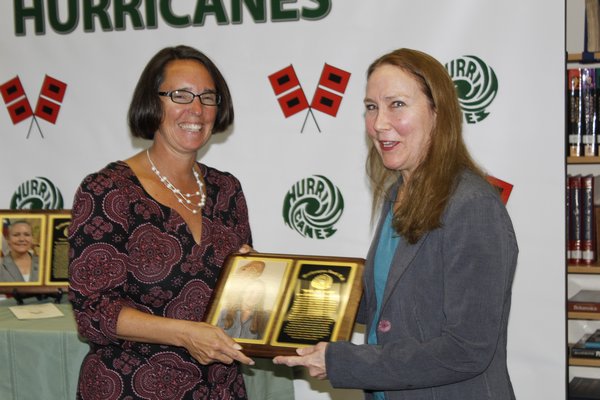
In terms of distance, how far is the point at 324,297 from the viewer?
2164 millimetres

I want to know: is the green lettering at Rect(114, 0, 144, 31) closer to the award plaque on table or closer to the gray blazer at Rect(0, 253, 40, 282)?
the gray blazer at Rect(0, 253, 40, 282)

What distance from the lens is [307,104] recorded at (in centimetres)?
379

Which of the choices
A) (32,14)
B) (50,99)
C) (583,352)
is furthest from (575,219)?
(32,14)

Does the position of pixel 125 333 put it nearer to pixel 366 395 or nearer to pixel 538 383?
pixel 366 395

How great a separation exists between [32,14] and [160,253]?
2465mm

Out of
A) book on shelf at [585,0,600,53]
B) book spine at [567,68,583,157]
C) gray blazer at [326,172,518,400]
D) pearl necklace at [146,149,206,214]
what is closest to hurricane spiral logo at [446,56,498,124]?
book spine at [567,68,583,157]

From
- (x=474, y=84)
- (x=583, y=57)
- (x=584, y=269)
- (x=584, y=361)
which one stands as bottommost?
(x=584, y=361)

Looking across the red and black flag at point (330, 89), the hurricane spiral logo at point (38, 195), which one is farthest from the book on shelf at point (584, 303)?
the hurricane spiral logo at point (38, 195)

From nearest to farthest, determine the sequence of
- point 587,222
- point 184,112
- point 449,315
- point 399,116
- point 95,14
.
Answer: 1. point 449,315
2. point 399,116
3. point 184,112
4. point 587,222
5. point 95,14

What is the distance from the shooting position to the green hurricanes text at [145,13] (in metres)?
3.79

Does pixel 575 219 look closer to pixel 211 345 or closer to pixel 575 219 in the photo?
pixel 575 219

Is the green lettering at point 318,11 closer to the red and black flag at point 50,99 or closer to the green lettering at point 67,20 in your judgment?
the green lettering at point 67,20

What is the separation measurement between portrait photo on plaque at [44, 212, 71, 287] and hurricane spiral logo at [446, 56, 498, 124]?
1844 mm

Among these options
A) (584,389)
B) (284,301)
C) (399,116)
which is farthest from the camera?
(584,389)
